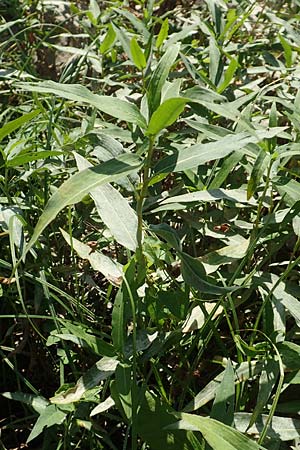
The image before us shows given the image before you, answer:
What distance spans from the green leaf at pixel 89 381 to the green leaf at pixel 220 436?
0.54 ft

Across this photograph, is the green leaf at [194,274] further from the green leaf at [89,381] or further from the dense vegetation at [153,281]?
the green leaf at [89,381]

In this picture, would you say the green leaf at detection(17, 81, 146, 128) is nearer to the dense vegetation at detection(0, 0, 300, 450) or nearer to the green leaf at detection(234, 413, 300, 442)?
the dense vegetation at detection(0, 0, 300, 450)

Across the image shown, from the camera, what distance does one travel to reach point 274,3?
2387 mm

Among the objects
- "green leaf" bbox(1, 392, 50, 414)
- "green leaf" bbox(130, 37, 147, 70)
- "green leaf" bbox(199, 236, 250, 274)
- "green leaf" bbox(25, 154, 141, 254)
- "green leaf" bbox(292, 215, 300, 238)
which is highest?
"green leaf" bbox(130, 37, 147, 70)

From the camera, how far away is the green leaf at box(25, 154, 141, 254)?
83 cm

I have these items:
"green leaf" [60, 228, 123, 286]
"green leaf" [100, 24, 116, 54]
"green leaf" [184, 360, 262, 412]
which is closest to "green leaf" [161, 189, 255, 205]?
"green leaf" [60, 228, 123, 286]

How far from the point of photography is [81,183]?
2.88ft

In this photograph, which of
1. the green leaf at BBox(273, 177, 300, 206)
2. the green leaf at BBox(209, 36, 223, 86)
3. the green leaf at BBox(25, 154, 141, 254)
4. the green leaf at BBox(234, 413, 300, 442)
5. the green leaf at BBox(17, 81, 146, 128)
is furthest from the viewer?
the green leaf at BBox(209, 36, 223, 86)

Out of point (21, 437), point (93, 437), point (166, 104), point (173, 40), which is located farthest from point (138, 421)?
point (173, 40)

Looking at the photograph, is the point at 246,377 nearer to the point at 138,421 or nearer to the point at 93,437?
the point at 138,421

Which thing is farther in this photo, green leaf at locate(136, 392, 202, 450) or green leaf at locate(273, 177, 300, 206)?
green leaf at locate(273, 177, 300, 206)

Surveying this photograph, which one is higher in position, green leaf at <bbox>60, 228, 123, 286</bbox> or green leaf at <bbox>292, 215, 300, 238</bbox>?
green leaf at <bbox>292, 215, 300, 238</bbox>

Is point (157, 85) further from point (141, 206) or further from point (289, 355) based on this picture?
point (289, 355)

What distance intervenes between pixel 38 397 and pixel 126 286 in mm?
291
